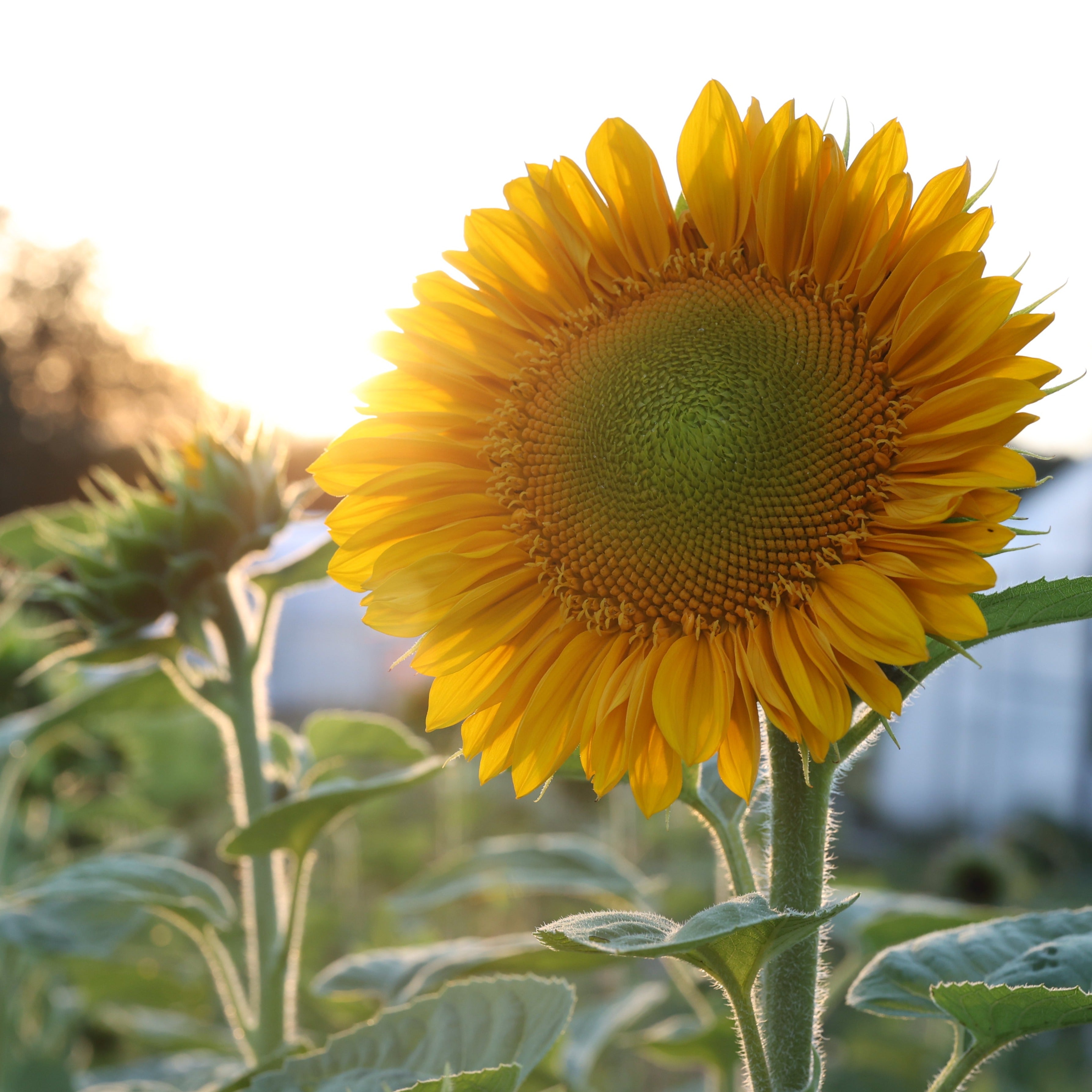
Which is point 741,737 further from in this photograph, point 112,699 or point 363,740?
point 112,699

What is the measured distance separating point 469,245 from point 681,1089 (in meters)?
2.25

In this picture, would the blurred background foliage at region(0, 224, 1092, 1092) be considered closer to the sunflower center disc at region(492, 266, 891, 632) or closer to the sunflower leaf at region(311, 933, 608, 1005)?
the sunflower leaf at region(311, 933, 608, 1005)

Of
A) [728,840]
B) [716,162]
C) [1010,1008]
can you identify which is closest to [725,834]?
[728,840]

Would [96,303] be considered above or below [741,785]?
above

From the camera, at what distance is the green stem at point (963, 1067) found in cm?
77

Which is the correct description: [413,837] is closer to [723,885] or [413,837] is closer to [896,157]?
[723,885]

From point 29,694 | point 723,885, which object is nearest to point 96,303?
point 29,694

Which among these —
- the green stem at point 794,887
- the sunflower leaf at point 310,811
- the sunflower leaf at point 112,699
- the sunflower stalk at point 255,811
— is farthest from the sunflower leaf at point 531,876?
the green stem at point 794,887

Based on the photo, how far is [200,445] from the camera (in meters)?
1.36

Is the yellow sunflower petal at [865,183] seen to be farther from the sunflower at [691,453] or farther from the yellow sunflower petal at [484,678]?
the yellow sunflower petal at [484,678]

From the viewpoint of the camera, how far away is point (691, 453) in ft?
2.72

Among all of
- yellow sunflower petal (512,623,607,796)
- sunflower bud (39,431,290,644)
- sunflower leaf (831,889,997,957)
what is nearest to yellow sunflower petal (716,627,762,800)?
yellow sunflower petal (512,623,607,796)

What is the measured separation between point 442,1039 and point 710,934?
0.46 metres

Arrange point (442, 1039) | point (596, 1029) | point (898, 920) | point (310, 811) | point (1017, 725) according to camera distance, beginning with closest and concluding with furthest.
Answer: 1. point (442, 1039)
2. point (310, 811)
3. point (898, 920)
4. point (596, 1029)
5. point (1017, 725)
